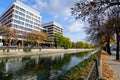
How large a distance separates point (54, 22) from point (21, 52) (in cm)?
11982

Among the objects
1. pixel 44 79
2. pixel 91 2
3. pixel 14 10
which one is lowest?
pixel 44 79

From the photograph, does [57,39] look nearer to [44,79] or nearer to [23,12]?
[23,12]

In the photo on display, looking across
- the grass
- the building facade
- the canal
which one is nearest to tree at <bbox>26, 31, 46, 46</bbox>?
the building facade

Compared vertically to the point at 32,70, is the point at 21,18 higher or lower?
higher

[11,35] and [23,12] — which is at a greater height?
[23,12]

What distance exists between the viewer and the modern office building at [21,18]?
112 m

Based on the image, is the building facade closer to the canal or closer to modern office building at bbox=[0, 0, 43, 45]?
modern office building at bbox=[0, 0, 43, 45]

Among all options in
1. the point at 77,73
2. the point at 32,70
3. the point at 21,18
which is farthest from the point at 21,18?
the point at 77,73

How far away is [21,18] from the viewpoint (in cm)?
12056

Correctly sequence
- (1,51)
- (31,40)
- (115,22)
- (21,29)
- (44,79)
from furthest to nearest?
(21,29) < (31,40) < (1,51) < (44,79) < (115,22)

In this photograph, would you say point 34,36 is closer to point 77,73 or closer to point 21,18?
point 21,18

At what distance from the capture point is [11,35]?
7962 cm

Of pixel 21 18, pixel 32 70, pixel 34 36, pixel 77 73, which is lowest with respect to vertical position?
pixel 32 70

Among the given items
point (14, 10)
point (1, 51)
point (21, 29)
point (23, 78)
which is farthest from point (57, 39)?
point (23, 78)
